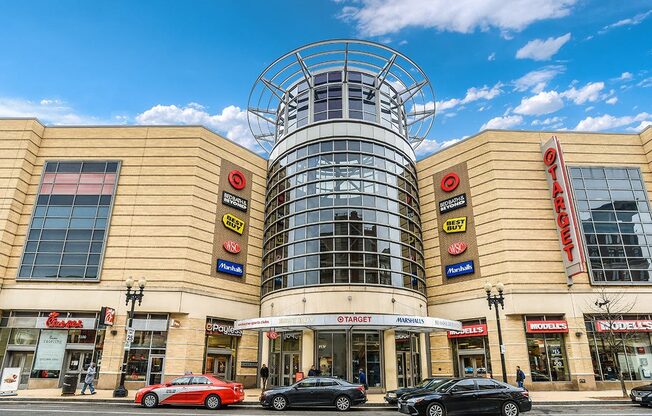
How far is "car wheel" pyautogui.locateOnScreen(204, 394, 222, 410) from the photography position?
17.7 metres

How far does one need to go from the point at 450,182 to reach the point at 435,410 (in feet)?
73.2

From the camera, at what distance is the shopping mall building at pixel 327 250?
26578mm

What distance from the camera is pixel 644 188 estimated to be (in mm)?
31281

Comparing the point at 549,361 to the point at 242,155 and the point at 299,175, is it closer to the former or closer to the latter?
the point at 299,175

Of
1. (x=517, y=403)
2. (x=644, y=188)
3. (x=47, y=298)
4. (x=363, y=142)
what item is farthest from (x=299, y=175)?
(x=644, y=188)

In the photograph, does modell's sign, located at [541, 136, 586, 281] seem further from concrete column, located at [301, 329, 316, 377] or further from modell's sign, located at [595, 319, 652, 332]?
concrete column, located at [301, 329, 316, 377]

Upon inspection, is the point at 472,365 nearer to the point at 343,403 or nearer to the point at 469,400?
the point at 343,403

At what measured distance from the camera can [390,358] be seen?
25750 mm

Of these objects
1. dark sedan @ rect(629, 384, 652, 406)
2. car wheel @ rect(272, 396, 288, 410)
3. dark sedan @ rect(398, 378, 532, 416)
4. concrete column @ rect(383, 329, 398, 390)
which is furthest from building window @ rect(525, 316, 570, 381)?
car wheel @ rect(272, 396, 288, 410)

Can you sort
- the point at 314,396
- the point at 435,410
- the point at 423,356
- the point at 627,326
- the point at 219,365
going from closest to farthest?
the point at 435,410 → the point at 314,396 → the point at 627,326 → the point at 423,356 → the point at 219,365

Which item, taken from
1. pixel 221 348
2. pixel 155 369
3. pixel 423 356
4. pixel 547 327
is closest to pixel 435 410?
pixel 423 356

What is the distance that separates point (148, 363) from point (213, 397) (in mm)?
10797

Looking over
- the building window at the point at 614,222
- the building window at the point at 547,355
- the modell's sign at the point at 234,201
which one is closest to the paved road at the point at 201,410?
the building window at the point at 547,355

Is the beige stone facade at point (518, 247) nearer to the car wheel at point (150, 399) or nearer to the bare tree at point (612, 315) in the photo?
the bare tree at point (612, 315)
